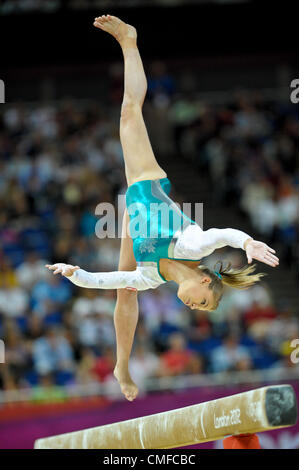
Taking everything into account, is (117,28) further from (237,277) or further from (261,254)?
(261,254)

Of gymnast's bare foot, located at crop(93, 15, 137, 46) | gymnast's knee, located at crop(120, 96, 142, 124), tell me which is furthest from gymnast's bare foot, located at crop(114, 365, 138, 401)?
gymnast's bare foot, located at crop(93, 15, 137, 46)

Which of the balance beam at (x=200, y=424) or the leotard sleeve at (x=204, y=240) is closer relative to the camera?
the balance beam at (x=200, y=424)

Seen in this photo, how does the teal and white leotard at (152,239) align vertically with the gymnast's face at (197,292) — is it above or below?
above

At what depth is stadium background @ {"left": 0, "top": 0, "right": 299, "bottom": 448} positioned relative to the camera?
9242 mm

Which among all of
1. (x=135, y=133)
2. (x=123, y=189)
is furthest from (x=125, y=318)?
(x=123, y=189)

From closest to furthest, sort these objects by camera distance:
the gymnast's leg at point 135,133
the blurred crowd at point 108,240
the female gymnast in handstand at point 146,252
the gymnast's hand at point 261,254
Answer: the gymnast's hand at point 261,254
the female gymnast in handstand at point 146,252
the gymnast's leg at point 135,133
the blurred crowd at point 108,240

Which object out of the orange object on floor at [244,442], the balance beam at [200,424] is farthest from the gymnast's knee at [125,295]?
the orange object on floor at [244,442]

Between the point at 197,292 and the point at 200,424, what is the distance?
853 millimetres

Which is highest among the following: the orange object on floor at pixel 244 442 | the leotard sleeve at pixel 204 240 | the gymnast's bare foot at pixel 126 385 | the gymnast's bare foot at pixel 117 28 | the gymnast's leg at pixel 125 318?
the gymnast's bare foot at pixel 117 28

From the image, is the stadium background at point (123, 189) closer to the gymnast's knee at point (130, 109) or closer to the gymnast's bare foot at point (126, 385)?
the gymnast's bare foot at point (126, 385)

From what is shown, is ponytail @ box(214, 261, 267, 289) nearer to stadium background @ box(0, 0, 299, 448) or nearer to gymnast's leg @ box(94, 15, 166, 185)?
gymnast's leg @ box(94, 15, 166, 185)

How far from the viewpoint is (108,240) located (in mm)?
11273

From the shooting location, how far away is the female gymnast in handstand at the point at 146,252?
493 centimetres

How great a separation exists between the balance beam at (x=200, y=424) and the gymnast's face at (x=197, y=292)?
27.2 inches
